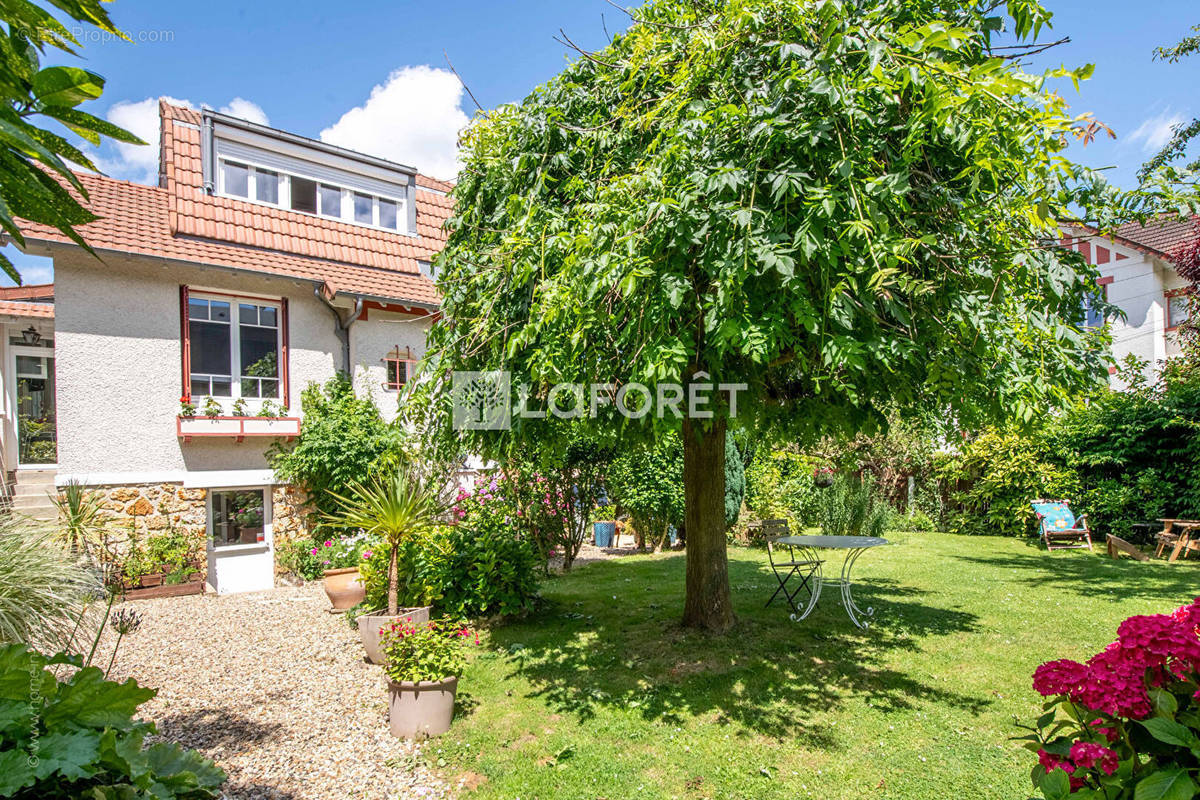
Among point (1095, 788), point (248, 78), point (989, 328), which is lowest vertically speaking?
point (1095, 788)

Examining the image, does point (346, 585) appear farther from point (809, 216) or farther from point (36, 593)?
point (809, 216)

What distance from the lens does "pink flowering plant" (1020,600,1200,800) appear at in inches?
68.9

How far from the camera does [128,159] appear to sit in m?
3.00

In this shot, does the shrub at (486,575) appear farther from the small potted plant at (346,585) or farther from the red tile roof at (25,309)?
the red tile roof at (25,309)

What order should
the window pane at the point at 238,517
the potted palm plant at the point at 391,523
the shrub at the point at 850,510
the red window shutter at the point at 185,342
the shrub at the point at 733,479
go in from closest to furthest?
the potted palm plant at the point at 391,523 → the red window shutter at the point at 185,342 → the window pane at the point at 238,517 → the shrub at the point at 733,479 → the shrub at the point at 850,510

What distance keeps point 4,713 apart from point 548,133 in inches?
198

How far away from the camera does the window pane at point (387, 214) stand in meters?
13.0

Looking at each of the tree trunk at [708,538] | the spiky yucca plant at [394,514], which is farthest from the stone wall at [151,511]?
the tree trunk at [708,538]

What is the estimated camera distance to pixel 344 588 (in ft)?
25.8

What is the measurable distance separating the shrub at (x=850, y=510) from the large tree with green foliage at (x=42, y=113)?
12.9 metres

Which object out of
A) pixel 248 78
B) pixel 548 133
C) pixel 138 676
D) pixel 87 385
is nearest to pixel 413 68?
pixel 248 78

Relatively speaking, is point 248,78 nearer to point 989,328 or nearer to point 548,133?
point 548,133

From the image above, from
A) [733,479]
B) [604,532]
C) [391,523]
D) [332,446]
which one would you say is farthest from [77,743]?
[604,532]

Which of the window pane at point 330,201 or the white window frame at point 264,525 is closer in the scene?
the white window frame at point 264,525
